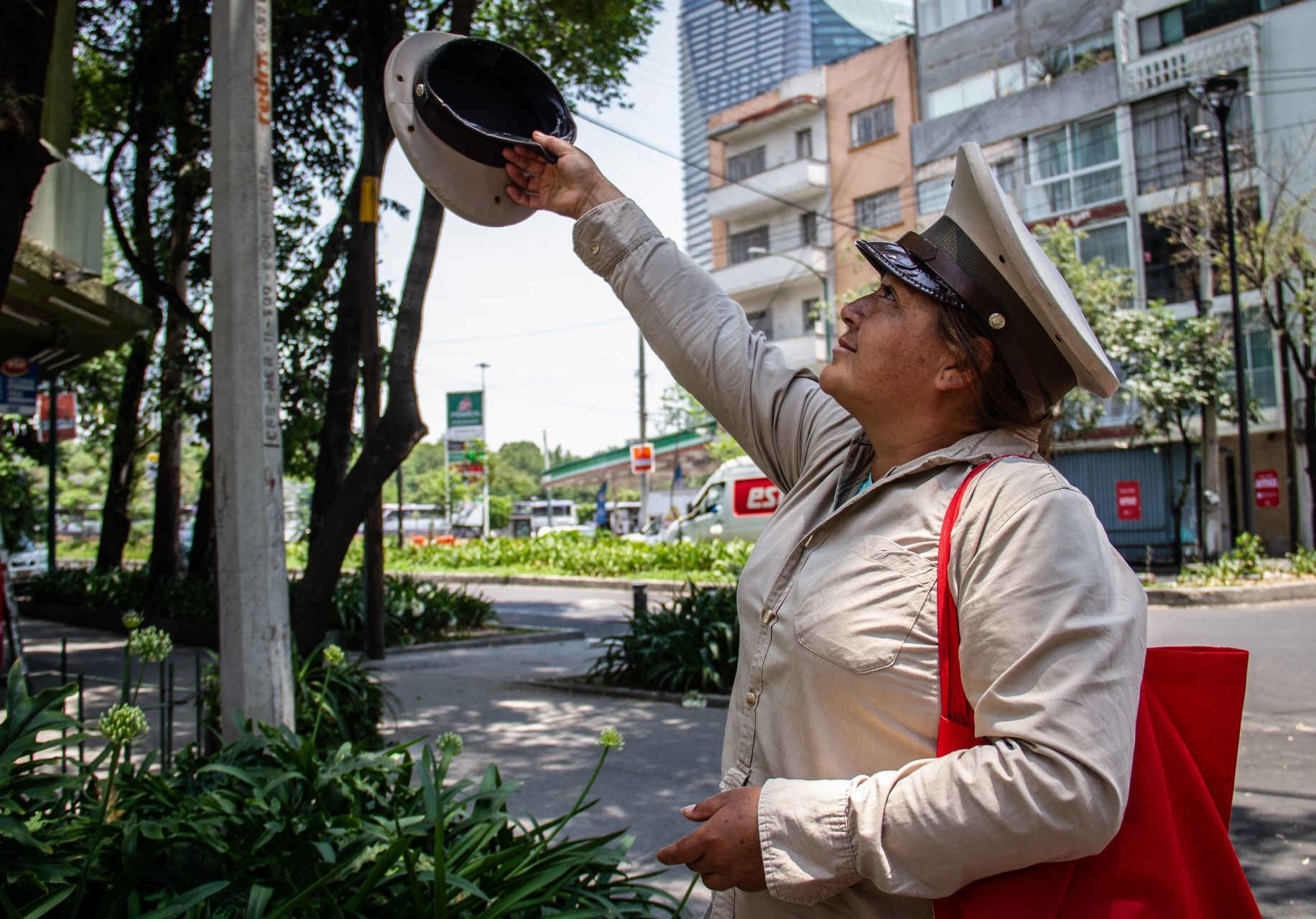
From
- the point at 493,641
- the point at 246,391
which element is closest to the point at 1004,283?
the point at 246,391

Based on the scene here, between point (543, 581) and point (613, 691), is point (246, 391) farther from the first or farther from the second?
point (543, 581)

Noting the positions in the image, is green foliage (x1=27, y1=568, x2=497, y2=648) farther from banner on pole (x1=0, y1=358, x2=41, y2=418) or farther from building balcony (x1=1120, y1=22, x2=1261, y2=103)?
building balcony (x1=1120, y1=22, x2=1261, y2=103)

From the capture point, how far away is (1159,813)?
1.39 meters

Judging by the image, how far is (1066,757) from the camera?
133 centimetres

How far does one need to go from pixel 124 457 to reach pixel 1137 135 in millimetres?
23347

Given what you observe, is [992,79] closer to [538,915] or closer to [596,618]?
[596,618]

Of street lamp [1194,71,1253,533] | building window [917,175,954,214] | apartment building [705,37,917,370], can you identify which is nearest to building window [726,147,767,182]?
apartment building [705,37,917,370]

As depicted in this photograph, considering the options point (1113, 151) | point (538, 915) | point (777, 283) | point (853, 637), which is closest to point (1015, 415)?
point (853, 637)

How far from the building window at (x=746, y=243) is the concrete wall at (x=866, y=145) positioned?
9.69 feet

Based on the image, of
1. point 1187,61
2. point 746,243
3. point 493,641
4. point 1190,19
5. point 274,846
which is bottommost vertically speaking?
point 493,641

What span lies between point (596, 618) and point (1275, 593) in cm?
946

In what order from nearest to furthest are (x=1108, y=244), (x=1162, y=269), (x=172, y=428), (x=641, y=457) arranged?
(x=172, y=428) → (x=1162, y=269) → (x=1108, y=244) → (x=641, y=457)

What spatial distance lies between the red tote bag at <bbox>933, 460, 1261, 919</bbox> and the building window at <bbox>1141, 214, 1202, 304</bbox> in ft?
85.6

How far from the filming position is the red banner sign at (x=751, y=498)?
23250mm
